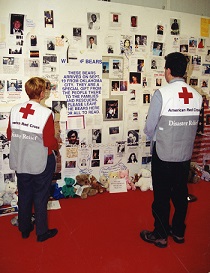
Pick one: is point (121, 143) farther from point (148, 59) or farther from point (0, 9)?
point (0, 9)

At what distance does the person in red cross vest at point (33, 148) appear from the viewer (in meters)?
1.89

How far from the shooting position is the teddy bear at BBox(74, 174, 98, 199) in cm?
294

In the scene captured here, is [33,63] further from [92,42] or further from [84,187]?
[84,187]

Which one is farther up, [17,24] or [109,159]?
[17,24]

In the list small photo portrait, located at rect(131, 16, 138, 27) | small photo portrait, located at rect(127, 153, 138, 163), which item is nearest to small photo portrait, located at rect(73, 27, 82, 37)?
small photo portrait, located at rect(131, 16, 138, 27)

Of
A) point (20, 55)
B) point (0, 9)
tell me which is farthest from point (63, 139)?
point (0, 9)

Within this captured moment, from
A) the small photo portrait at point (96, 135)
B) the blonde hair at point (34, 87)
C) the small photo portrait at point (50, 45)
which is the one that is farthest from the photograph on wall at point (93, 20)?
the blonde hair at point (34, 87)

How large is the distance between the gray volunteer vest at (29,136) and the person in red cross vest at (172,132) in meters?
0.75

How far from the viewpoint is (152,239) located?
209 cm

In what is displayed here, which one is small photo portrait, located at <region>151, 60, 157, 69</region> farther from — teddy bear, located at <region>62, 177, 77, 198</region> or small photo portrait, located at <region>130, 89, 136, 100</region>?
teddy bear, located at <region>62, 177, 77, 198</region>

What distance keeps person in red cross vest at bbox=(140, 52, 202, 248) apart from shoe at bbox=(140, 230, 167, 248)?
2 cm

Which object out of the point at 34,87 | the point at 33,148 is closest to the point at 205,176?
the point at 33,148

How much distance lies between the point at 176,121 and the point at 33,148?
3.31 feet

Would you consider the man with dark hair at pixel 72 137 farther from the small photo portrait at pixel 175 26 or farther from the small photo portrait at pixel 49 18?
the small photo portrait at pixel 175 26
